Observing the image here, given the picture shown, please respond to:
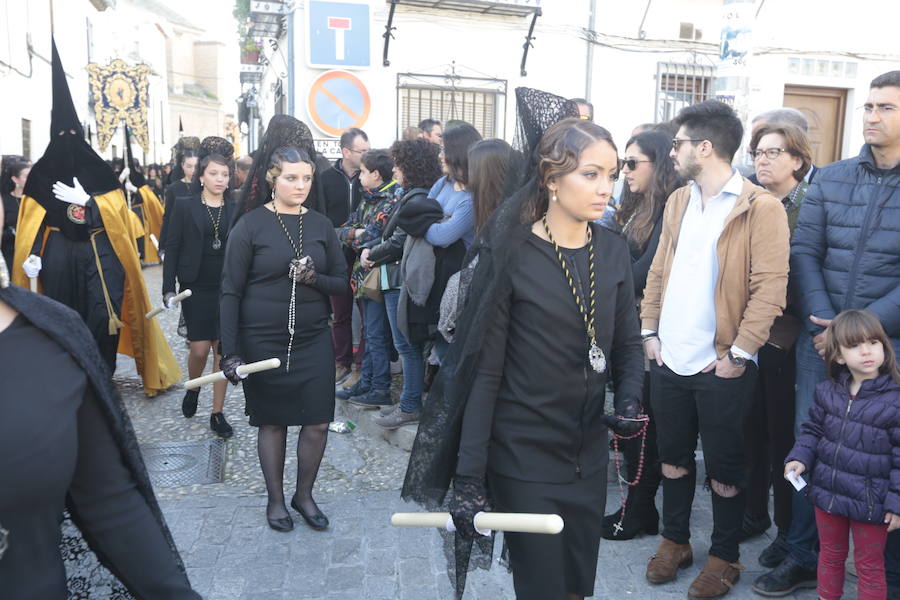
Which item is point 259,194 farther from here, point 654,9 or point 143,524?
point 654,9

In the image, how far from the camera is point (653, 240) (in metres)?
4.27

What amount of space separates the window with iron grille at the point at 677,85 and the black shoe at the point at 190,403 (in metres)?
10.1

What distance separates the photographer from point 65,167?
6102mm

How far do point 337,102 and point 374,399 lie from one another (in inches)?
278

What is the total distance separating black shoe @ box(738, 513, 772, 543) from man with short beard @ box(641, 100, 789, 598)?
616mm

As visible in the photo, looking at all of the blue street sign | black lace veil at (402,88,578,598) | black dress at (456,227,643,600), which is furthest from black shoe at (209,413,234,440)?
the blue street sign

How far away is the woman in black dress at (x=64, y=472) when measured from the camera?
62.9 inches

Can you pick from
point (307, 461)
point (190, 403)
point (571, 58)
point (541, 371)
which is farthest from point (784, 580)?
point (571, 58)

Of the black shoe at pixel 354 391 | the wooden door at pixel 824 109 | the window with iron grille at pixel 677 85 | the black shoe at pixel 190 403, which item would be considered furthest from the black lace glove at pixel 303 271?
the wooden door at pixel 824 109

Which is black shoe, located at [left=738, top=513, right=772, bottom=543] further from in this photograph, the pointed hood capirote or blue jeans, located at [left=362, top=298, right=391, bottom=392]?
the pointed hood capirote

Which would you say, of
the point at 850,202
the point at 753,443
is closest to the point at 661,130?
the point at 850,202

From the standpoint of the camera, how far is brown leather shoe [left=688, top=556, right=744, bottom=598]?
3.66m

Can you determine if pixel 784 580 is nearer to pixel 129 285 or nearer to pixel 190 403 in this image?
pixel 190 403

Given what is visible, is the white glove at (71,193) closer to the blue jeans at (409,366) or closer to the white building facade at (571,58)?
the blue jeans at (409,366)
